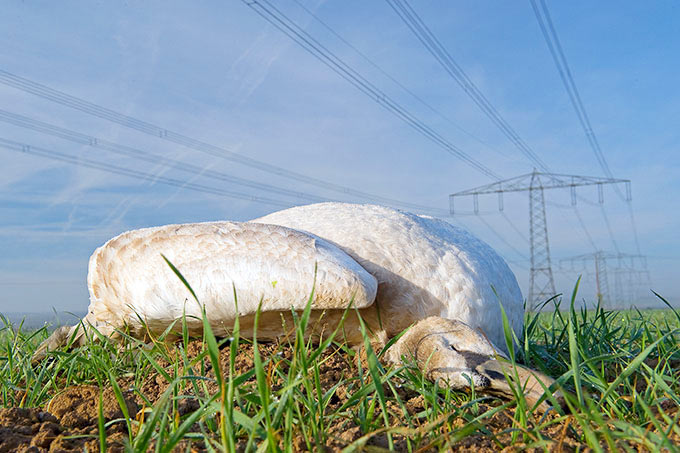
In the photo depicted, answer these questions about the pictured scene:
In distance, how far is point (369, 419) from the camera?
71.4 inches

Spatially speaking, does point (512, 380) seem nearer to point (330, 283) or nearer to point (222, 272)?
point (330, 283)

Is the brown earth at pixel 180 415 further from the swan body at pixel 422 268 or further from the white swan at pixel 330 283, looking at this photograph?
the swan body at pixel 422 268

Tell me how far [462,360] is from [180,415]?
1267 millimetres

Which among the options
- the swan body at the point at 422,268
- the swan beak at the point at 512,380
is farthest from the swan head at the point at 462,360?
the swan body at the point at 422,268

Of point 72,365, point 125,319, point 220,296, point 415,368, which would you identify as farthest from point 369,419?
point 125,319

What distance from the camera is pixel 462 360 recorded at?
2.47m

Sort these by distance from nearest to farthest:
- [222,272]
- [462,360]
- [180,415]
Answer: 1. [180,415]
2. [462,360]
3. [222,272]

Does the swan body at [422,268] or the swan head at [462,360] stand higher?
the swan body at [422,268]

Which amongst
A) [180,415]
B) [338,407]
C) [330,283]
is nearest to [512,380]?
[338,407]

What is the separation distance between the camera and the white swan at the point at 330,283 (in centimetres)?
271

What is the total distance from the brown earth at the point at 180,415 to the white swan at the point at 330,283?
35cm

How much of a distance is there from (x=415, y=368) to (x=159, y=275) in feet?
5.29

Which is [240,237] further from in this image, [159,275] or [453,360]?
[453,360]

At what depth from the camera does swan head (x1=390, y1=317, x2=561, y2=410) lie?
7.40ft
